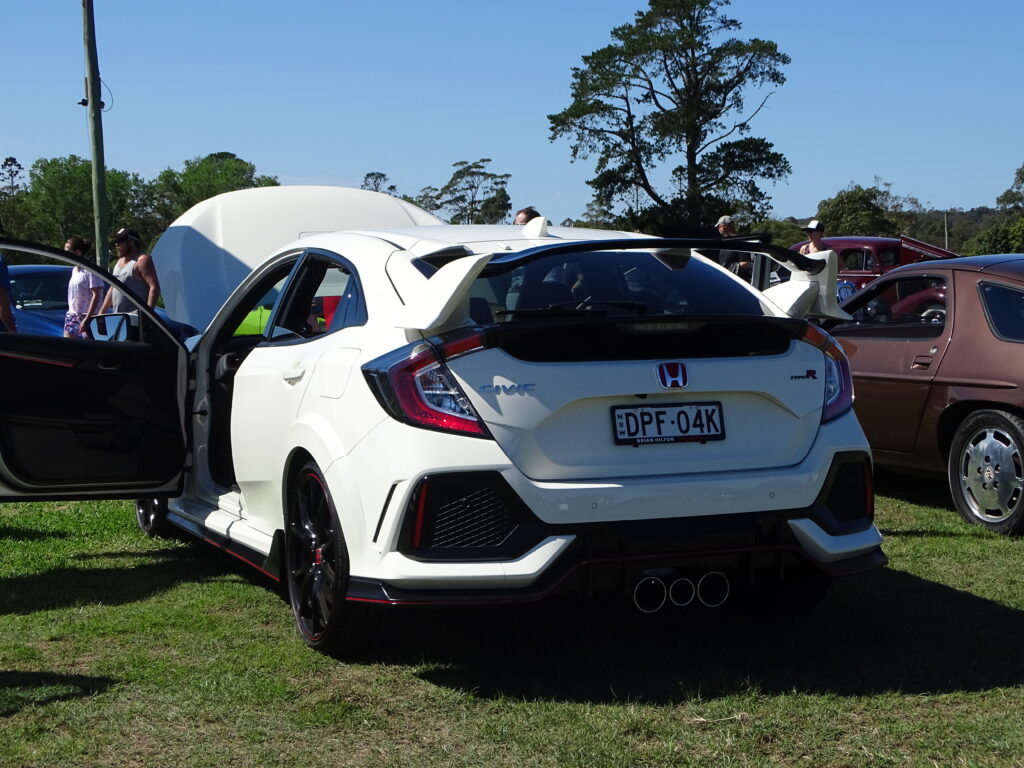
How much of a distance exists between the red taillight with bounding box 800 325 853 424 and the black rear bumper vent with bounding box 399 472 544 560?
115cm

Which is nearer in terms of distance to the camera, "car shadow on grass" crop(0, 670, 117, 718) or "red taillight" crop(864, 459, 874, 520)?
"car shadow on grass" crop(0, 670, 117, 718)

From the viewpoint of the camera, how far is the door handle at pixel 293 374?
4.99 metres

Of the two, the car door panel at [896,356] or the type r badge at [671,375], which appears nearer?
the type r badge at [671,375]

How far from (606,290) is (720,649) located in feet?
4.51

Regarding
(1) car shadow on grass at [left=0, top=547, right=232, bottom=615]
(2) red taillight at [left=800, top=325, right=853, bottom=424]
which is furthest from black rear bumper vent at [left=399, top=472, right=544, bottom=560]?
(1) car shadow on grass at [left=0, top=547, right=232, bottom=615]

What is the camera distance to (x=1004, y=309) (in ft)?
23.6

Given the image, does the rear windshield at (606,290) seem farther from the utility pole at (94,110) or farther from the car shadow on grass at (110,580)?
the utility pole at (94,110)

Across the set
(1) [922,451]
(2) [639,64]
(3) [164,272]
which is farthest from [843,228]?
(1) [922,451]

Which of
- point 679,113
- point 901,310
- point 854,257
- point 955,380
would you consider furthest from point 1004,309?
point 679,113

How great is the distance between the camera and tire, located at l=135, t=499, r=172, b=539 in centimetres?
737

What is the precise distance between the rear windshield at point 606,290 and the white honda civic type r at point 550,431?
1 cm

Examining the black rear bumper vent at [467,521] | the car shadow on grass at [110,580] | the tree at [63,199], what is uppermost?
the tree at [63,199]

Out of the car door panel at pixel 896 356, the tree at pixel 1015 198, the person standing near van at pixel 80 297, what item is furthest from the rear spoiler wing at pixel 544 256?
the tree at pixel 1015 198

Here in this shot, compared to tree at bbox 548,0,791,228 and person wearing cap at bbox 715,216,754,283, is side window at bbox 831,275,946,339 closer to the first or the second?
person wearing cap at bbox 715,216,754,283
